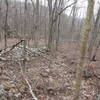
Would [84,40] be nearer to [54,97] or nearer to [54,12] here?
[54,97]

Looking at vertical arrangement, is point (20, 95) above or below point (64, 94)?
above

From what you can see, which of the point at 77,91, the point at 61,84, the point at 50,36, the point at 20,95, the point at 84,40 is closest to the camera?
the point at 84,40

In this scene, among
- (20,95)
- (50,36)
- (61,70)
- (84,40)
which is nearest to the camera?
(84,40)

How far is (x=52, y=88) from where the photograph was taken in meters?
4.78

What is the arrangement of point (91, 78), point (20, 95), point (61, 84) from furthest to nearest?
point (91, 78)
point (61, 84)
point (20, 95)

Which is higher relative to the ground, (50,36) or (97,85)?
(50,36)

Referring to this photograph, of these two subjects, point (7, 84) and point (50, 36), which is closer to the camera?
point (7, 84)

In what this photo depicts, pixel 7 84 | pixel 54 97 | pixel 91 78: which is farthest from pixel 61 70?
pixel 7 84

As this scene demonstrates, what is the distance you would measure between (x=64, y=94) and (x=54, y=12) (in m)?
8.06

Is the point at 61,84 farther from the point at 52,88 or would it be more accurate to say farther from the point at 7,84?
the point at 7,84

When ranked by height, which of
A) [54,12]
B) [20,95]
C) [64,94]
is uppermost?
[54,12]

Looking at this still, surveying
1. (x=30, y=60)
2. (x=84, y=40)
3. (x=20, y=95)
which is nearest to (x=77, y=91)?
(x=84, y=40)

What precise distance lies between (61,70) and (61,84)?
169 centimetres

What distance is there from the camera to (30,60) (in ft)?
26.6
